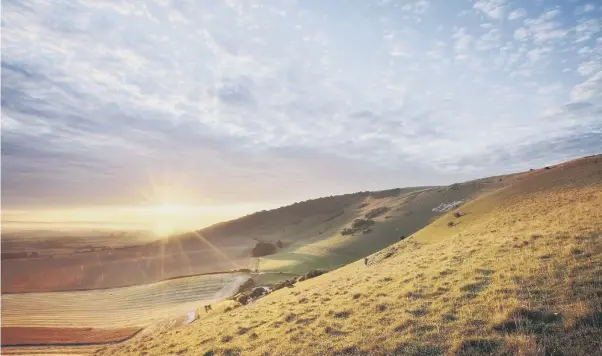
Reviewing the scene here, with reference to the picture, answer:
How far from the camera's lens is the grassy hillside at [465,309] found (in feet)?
32.1

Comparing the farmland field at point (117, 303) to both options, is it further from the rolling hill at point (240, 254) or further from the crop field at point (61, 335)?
the rolling hill at point (240, 254)

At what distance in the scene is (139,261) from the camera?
92.1 metres

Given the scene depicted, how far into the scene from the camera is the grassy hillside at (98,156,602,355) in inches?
385

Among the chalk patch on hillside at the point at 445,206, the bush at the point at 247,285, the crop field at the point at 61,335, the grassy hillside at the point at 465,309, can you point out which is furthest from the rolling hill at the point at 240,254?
the grassy hillside at the point at 465,309

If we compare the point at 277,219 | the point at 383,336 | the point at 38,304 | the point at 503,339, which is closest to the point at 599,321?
the point at 503,339

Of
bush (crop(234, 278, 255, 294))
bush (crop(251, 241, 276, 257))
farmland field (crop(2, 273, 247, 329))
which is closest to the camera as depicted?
farmland field (crop(2, 273, 247, 329))

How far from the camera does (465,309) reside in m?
12.3

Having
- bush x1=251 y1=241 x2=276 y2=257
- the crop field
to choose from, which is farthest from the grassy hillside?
bush x1=251 y1=241 x2=276 y2=257

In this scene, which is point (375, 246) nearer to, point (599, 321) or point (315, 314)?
point (315, 314)

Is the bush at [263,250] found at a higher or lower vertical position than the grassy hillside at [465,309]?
lower

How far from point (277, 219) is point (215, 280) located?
89740 mm

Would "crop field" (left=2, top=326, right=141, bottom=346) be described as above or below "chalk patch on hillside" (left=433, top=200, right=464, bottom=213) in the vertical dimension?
below

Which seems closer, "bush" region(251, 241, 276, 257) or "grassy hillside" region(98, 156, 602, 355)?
"grassy hillside" region(98, 156, 602, 355)

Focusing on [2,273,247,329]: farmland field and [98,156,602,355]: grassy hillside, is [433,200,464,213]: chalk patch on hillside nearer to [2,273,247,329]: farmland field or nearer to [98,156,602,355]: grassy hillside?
[2,273,247,329]: farmland field
